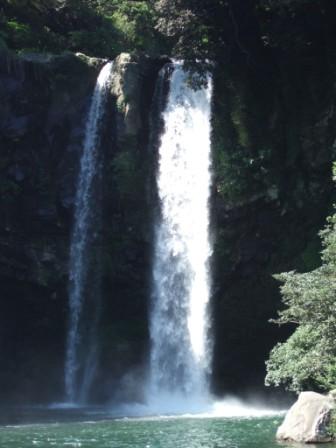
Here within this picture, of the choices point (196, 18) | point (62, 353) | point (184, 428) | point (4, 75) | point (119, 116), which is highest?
point (196, 18)

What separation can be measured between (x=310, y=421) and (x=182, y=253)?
11.5 meters

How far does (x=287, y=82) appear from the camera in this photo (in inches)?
1029

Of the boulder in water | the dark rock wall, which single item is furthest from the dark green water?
the dark rock wall

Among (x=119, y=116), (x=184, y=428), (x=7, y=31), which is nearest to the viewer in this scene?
(x=184, y=428)

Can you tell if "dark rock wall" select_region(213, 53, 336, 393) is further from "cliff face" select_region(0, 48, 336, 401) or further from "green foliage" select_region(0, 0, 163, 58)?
"green foliage" select_region(0, 0, 163, 58)

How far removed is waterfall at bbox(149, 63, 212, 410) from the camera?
2453 cm

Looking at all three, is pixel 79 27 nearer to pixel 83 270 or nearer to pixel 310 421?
pixel 83 270

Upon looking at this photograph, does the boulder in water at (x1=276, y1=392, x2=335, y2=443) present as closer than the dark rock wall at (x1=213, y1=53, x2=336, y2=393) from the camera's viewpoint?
Yes

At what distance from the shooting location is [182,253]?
2547cm

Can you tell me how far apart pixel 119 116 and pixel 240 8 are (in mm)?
5621

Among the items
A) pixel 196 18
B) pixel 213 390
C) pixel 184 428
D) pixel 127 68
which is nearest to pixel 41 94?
pixel 127 68

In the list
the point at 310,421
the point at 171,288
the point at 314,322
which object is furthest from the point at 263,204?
the point at 310,421

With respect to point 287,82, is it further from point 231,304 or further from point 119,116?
point 231,304

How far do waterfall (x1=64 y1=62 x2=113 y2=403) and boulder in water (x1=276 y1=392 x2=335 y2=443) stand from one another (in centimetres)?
1279
